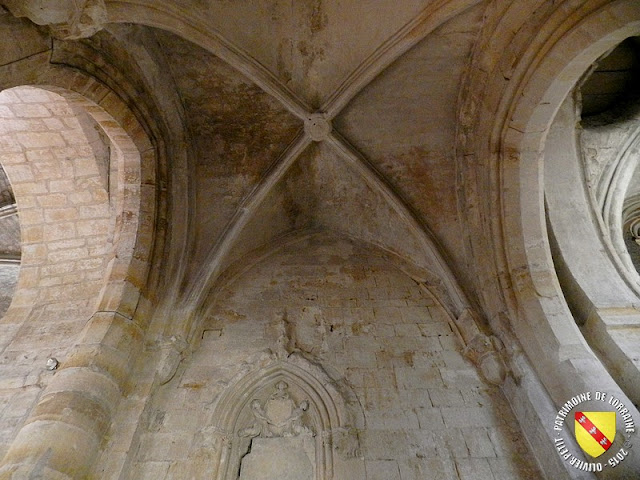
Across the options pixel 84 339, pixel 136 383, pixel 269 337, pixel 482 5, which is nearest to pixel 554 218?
pixel 482 5

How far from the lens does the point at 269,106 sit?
4.82 metres

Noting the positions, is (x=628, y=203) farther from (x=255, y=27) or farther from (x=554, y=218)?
(x=255, y=27)

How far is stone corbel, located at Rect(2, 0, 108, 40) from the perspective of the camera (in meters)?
2.30

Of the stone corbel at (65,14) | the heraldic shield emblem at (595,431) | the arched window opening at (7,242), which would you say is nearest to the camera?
the stone corbel at (65,14)

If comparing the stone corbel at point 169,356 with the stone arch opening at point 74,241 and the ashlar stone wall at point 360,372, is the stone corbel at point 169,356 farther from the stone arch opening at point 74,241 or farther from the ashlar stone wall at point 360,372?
the stone arch opening at point 74,241

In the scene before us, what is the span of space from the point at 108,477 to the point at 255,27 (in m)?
4.40

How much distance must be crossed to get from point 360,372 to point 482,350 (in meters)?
1.25

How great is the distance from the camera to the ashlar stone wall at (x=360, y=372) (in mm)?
3189

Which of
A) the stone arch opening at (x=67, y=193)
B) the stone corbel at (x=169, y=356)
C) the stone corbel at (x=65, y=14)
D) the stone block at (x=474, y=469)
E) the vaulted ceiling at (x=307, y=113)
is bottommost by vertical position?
the stone block at (x=474, y=469)

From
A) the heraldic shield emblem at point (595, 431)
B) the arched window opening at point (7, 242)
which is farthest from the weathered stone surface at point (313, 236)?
the arched window opening at point (7, 242)

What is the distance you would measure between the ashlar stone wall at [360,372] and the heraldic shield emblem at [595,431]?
1.65ft

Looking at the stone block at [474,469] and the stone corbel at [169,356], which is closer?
the stone block at [474,469]

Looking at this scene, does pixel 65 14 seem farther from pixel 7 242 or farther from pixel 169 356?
pixel 7 242

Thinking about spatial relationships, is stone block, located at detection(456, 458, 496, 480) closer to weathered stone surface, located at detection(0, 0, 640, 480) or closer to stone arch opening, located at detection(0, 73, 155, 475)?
weathered stone surface, located at detection(0, 0, 640, 480)
